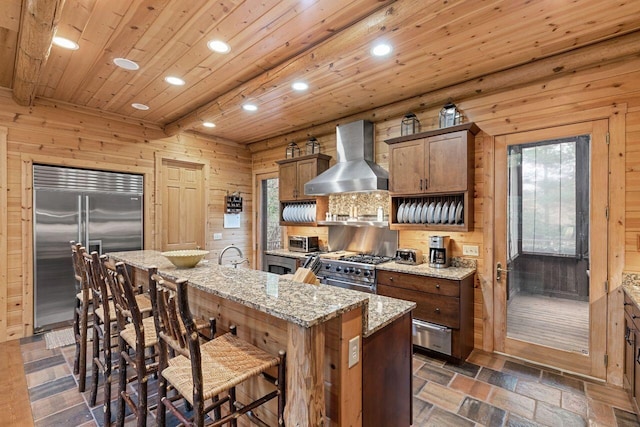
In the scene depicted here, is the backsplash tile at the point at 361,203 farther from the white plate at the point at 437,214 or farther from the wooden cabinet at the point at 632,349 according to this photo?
the wooden cabinet at the point at 632,349

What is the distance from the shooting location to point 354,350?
4.76ft

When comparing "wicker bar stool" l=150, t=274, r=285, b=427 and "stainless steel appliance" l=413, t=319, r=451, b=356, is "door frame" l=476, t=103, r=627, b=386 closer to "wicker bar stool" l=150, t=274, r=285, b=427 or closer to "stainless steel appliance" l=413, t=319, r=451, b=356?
"stainless steel appliance" l=413, t=319, r=451, b=356

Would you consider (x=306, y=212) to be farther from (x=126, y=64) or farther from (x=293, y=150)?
(x=126, y=64)

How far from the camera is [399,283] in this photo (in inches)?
133

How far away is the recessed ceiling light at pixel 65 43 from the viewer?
2.51 m

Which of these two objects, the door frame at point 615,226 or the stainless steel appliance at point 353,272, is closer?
the door frame at point 615,226

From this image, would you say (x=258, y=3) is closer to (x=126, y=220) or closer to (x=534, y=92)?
(x=534, y=92)

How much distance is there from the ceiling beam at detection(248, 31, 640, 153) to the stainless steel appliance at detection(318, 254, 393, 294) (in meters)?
1.95

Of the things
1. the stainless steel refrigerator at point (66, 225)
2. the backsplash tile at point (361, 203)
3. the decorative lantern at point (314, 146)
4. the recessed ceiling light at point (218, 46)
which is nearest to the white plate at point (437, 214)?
the backsplash tile at point (361, 203)

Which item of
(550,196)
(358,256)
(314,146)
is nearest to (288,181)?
(314,146)

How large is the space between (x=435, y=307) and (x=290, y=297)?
2.16 m

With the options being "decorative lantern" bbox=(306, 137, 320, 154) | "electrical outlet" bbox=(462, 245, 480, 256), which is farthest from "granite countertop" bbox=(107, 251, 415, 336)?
"decorative lantern" bbox=(306, 137, 320, 154)

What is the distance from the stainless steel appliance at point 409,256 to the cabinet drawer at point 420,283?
350 millimetres

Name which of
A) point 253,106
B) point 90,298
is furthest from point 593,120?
point 90,298
